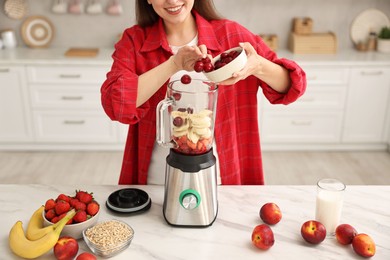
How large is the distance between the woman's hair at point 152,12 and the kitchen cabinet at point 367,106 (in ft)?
7.46

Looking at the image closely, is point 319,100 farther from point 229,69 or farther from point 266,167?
point 229,69

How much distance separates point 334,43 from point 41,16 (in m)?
2.46

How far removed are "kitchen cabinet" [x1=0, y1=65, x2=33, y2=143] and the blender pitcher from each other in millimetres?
2602

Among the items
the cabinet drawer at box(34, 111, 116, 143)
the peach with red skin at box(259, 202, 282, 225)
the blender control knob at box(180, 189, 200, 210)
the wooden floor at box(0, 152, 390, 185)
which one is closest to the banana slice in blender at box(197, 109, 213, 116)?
the blender control knob at box(180, 189, 200, 210)

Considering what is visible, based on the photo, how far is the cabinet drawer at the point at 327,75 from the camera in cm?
366

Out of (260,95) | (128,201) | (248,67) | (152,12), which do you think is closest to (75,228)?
(128,201)

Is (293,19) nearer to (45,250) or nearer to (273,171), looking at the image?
(273,171)

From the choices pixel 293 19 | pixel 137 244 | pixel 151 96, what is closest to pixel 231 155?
pixel 151 96

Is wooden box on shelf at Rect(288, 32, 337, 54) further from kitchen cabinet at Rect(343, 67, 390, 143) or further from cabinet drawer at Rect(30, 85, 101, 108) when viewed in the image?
cabinet drawer at Rect(30, 85, 101, 108)

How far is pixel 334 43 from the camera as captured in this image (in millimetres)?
3844

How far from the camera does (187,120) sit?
130 centimetres

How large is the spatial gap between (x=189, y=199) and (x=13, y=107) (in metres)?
2.78

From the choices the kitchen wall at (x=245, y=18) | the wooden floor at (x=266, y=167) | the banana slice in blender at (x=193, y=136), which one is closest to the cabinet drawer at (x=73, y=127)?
the wooden floor at (x=266, y=167)

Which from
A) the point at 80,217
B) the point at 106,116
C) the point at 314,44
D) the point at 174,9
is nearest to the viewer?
the point at 80,217
